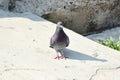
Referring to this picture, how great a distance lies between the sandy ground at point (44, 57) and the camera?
4.82m

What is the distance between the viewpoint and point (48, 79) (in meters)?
4.70

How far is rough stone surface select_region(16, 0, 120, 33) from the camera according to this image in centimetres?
698

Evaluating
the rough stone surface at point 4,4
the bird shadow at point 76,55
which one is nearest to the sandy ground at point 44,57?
the bird shadow at point 76,55

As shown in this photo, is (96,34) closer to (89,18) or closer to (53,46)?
(89,18)

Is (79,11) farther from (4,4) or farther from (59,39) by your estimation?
(59,39)

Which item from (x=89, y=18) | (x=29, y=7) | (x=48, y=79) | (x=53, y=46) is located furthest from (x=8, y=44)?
(x=89, y=18)

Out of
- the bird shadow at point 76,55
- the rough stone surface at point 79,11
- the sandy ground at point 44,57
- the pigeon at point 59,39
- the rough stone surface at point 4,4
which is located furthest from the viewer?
the rough stone surface at point 79,11

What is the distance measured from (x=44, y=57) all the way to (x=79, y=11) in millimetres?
2148

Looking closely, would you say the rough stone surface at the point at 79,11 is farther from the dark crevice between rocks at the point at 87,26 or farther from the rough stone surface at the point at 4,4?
the rough stone surface at the point at 4,4

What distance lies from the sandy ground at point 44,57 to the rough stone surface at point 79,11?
2.38 ft

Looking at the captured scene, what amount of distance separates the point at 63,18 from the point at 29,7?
1.99ft

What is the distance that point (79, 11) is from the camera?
23.6 ft

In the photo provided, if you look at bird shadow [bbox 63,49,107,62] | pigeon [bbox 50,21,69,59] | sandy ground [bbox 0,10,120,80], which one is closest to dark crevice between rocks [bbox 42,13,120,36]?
sandy ground [bbox 0,10,120,80]

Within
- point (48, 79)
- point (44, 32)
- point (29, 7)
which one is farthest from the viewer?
point (29, 7)
